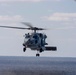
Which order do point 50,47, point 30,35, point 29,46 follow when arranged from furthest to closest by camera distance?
point 50,47 < point 30,35 < point 29,46

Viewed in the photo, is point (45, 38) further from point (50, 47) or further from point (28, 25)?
point (28, 25)

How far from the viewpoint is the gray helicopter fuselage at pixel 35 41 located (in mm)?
115619

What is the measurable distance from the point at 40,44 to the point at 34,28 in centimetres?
472

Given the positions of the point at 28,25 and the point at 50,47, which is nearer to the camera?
the point at 28,25

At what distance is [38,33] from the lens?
129 meters

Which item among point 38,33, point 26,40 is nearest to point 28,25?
point 26,40

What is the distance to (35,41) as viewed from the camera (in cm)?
12269

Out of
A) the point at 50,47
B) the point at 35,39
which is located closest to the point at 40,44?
the point at 35,39

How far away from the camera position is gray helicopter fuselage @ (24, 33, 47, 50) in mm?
115619

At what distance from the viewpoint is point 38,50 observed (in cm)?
11800

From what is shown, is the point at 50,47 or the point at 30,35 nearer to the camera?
the point at 30,35

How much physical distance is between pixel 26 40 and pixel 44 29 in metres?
6.00

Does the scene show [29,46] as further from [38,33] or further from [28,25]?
[38,33]

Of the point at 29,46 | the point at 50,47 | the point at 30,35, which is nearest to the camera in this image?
the point at 29,46
